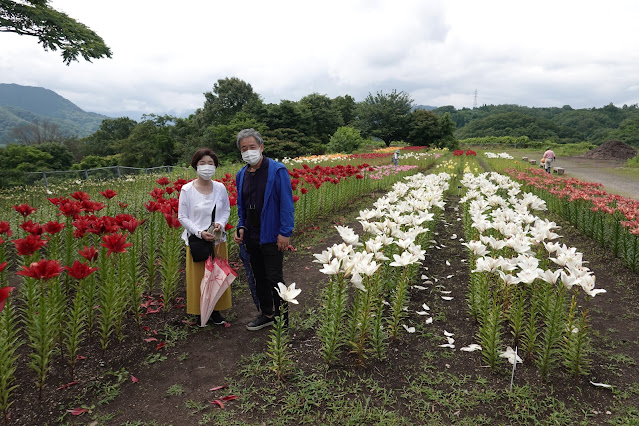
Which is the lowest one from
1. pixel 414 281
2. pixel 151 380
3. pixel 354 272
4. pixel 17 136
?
pixel 151 380

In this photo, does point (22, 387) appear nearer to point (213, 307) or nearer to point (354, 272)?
point (213, 307)

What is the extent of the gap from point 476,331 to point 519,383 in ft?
2.23

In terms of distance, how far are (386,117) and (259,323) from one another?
43794 millimetres

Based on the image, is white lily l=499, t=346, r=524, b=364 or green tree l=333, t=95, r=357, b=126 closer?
white lily l=499, t=346, r=524, b=364

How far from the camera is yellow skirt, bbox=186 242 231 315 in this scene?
3.20 m

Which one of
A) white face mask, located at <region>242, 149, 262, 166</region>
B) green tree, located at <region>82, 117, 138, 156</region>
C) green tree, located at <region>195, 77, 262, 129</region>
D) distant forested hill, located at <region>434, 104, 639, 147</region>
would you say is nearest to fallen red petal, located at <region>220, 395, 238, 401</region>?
white face mask, located at <region>242, 149, 262, 166</region>

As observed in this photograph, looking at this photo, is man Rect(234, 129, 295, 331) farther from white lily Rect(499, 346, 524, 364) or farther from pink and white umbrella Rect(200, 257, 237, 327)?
white lily Rect(499, 346, 524, 364)

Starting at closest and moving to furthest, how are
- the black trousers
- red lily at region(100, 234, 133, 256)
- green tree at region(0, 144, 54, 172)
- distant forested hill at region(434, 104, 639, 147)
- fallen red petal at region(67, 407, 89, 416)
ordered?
1. fallen red petal at region(67, 407, 89, 416)
2. red lily at region(100, 234, 133, 256)
3. the black trousers
4. green tree at region(0, 144, 54, 172)
5. distant forested hill at region(434, 104, 639, 147)

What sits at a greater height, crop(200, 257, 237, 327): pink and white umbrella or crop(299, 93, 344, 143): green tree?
crop(299, 93, 344, 143): green tree

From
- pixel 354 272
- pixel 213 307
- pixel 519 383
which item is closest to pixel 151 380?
pixel 213 307

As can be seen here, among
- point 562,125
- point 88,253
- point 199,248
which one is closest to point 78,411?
point 88,253

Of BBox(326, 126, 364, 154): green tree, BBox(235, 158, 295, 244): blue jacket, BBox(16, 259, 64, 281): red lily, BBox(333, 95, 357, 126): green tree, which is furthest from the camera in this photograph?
BBox(333, 95, 357, 126): green tree

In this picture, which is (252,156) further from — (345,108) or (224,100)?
(345,108)

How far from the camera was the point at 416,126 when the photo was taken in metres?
44.4
